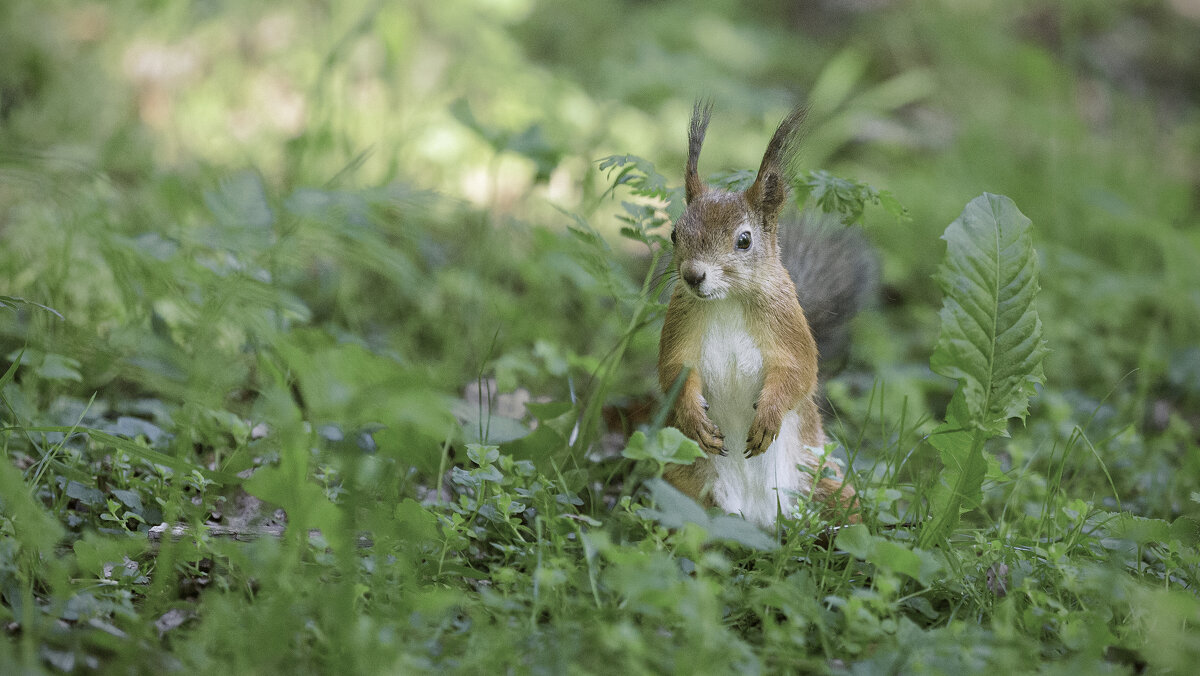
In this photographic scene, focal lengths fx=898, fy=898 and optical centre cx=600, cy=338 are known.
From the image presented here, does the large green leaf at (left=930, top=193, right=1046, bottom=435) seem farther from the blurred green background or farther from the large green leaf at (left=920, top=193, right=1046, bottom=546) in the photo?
the blurred green background

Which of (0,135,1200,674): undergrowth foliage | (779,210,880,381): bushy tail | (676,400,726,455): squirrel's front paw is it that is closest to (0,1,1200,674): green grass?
(0,135,1200,674): undergrowth foliage

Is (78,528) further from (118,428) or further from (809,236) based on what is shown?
(809,236)

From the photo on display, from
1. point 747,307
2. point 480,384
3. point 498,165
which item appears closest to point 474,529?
point 480,384

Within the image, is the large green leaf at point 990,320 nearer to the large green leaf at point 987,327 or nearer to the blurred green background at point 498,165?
the large green leaf at point 987,327

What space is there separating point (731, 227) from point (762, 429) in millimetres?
452

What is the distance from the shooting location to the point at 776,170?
6.54 ft

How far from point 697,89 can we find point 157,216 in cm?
300

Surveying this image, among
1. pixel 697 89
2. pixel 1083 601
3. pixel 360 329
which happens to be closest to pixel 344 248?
pixel 360 329

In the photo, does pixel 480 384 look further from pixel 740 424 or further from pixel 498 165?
pixel 498 165

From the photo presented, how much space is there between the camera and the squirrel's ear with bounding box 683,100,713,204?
79.7 inches

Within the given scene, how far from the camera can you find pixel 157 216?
3.16m

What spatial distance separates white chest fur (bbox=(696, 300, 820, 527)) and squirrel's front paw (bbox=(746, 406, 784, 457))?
0.09 m

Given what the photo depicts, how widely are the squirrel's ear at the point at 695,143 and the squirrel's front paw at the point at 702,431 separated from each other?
503mm

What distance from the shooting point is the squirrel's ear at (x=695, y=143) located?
2.02 meters
